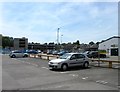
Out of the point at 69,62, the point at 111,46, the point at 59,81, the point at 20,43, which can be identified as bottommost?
the point at 59,81

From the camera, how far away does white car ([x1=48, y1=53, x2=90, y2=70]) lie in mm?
21141

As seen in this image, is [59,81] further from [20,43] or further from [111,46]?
[20,43]

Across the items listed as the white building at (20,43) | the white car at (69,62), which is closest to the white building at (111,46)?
the white building at (20,43)

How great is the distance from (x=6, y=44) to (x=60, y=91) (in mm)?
125517

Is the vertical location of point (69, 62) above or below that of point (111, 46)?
below

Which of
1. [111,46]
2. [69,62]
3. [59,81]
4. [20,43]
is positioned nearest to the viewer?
[59,81]

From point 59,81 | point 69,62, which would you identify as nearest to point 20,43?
point 69,62

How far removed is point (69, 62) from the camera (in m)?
21.8

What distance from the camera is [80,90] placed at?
10977 mm

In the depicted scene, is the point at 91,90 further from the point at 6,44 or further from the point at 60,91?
the point at 6,44

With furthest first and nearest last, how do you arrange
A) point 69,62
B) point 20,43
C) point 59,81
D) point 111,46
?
1. point 20,43
2. point 111,46
3. point 69,62
4. point 59,81

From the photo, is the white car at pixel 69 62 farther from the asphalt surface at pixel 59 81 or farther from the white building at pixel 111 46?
the white building at pixel 111 46

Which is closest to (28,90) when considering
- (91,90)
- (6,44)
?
(91,90)

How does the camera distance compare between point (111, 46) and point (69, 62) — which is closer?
point (69, 62)
